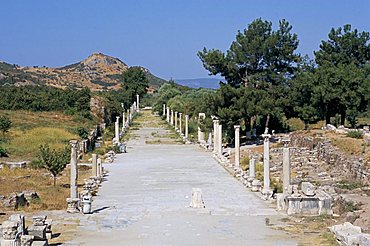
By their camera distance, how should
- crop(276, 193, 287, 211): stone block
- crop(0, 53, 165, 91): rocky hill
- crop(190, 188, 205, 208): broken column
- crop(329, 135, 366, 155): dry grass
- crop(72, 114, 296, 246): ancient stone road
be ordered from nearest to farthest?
1. crop(72, 114, 296, 246): ancient stone road
2. crop(276, 193, 287, 211): stone block
3. crop(190, 188, 205, 208): broken column
4. crop(329, 135, 366, 155): dry grass
5. crop(0, 53, 165, 91): rocky hill

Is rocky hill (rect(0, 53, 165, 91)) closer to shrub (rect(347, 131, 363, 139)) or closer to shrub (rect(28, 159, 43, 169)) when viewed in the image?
shrub (rect(347, 131, 363, 139))

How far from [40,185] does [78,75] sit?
425 feet

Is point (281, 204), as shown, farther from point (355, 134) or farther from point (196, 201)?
point (355, 134)

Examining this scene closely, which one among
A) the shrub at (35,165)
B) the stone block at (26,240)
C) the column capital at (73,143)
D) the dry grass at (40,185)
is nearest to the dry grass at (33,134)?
the shrub at (35,165)

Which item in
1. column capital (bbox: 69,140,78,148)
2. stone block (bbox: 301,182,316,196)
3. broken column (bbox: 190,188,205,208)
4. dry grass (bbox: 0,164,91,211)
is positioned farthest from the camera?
dry grass (bbox: 0,164,91,211)

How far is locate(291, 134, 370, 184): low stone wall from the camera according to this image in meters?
31.7

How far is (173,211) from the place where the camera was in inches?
808

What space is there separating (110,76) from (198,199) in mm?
148996

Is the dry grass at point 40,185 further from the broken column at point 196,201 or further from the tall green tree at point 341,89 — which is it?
the tall green tree at point 341,89

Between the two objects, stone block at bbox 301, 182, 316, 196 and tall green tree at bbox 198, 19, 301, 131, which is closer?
stone block at bbox 301, 182, 316, 196

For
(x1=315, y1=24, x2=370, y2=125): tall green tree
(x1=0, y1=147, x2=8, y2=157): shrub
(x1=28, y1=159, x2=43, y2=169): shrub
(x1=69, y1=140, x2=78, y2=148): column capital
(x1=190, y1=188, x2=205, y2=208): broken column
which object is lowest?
(x1=190, y1=188, x2=205, y2=208): broken column

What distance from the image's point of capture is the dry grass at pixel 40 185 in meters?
21.7

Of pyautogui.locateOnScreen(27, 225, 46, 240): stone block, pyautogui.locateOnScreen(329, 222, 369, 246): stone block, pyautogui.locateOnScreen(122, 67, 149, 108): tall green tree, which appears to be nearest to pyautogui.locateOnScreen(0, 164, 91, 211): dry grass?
pyautogui.locateOnScreen(27, 225, 46, 240): stone block

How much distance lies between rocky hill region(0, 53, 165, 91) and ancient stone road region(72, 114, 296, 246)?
282ft
